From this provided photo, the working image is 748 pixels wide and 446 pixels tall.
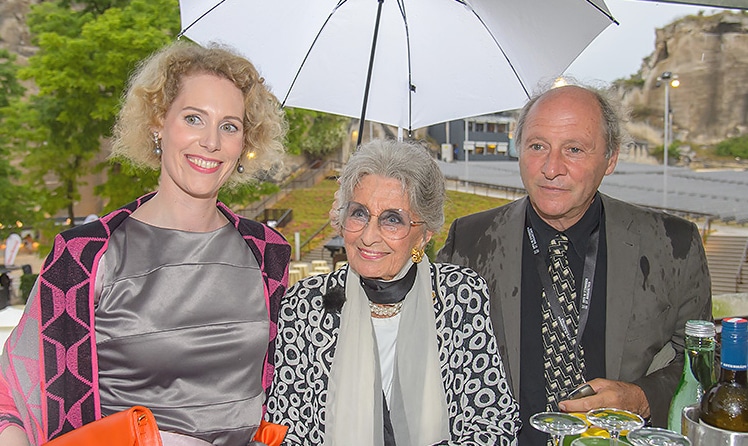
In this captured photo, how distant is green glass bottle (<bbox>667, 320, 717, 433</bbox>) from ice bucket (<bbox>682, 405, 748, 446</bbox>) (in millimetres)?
150

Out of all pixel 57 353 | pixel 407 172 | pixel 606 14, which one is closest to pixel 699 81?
pixel 606 14

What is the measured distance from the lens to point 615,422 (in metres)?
1.11

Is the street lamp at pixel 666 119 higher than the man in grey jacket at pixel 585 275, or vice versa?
the street lamp at pixel 666 119

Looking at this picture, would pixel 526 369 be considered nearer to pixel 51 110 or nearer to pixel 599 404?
pixel 599 404

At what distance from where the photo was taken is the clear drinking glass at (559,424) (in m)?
1.11

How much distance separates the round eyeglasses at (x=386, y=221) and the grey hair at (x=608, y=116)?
0.58 metres

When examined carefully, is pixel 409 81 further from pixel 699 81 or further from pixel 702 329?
pixel 699 81

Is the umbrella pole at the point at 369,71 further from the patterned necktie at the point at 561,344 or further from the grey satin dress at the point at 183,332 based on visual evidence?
the patterned necktie at the point at 561,344

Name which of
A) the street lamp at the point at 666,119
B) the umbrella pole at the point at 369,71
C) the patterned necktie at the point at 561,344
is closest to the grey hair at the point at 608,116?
the patterned necktie at the point at 561,344

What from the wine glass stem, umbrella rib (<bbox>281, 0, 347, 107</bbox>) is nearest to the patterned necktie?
the wine glass stem

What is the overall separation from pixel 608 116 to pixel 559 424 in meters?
1.12

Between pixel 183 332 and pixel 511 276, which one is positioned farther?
pixel 511 276

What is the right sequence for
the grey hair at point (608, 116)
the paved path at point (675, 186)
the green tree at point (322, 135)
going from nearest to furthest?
1. the grey hair at point (608, 116)
2. the paved path at point (675, 186)
3. the green tree at point (322, 135)

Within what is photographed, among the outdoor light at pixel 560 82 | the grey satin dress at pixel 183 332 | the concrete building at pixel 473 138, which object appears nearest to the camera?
the grey satin dress at pixel 183 332
